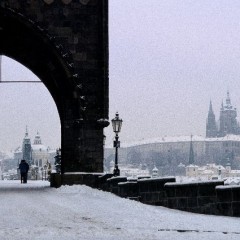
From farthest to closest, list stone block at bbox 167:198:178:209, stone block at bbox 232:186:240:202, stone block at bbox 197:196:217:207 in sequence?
stone block at bbox 167:198:178:209, stone block at bbox 197:196:217:207, stone block at bbox 232:186:240:202

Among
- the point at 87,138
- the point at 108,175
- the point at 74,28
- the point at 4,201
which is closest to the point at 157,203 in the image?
the point at 4,201

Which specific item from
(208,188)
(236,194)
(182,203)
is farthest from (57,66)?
(236,194)

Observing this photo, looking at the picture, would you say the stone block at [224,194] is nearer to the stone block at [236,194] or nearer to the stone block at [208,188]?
the stone block at [236,194]

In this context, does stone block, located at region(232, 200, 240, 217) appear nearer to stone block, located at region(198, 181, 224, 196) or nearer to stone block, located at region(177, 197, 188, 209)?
stone block, located at region(198, 181, 224, 196)

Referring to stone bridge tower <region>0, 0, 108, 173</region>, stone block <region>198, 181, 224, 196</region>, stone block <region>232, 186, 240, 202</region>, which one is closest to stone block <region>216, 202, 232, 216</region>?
stone block <region>232, 186, 240, 202</region>

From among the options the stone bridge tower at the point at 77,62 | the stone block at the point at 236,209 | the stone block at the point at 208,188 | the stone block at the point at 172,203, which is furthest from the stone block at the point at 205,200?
the stone bridge tower at the point at 77,62

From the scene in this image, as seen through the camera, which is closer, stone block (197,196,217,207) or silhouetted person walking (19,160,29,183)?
stone block (197,196,217,207)

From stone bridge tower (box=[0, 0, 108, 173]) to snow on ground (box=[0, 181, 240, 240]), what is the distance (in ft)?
22.7

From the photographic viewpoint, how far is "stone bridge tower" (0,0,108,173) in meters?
22.3

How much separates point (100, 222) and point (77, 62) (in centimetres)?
1232

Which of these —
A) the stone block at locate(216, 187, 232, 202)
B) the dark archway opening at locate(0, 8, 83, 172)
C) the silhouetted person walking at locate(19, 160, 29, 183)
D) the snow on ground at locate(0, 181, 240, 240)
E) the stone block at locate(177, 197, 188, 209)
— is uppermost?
the dark archway opening at locate(0, 8, 83, 172)

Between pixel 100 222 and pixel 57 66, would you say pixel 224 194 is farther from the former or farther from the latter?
pixel 57 66

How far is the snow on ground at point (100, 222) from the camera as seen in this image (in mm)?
9016

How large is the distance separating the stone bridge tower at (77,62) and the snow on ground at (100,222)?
6914 mm
